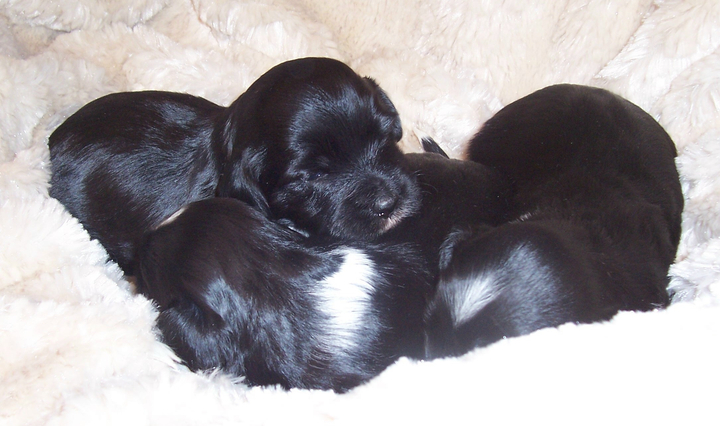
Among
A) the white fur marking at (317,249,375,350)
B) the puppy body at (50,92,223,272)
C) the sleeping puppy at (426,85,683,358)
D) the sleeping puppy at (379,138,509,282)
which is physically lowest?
the puppy body at (50,92,223,272)

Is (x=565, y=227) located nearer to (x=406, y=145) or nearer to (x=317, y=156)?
(x=317, y=156)

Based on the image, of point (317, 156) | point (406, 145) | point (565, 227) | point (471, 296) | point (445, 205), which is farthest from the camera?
point (406, 145)

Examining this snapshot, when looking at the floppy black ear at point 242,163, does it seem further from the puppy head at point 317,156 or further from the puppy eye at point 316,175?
the puppy eye at point 316,175

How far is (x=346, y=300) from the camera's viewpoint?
4.29ft

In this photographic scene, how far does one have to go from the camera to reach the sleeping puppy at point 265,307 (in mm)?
1268

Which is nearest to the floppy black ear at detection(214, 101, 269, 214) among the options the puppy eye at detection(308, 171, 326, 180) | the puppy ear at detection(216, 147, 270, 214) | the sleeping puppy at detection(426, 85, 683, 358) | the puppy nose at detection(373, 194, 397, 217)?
the puppy ear at detection(216, 147, 270, 214)

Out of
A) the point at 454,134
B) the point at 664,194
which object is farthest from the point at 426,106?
the point at 664,194

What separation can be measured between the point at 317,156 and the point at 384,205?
0.68ft

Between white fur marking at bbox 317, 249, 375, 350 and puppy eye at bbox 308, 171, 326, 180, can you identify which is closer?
white fur marking at bbox 317, 249, 375, 350

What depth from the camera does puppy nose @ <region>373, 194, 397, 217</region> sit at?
1.47 meters

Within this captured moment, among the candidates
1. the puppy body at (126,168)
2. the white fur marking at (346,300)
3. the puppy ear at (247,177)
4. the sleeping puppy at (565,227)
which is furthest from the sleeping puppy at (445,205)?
the puppy body at (126,168)

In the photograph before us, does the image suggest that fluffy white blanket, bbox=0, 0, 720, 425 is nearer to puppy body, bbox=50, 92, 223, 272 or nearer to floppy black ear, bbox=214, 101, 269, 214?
puppy body, bbox=50, 92, 223, 272

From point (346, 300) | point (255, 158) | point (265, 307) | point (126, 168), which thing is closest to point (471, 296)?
point (346, 300)

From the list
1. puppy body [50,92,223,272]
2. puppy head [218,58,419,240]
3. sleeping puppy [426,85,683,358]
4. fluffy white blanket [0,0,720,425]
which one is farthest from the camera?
puppy body [50,92,223,272]
